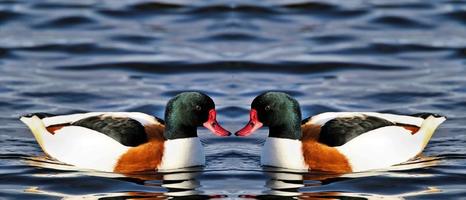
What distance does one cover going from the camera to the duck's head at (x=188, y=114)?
1293 cm

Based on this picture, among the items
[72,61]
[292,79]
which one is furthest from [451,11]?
[72,61]

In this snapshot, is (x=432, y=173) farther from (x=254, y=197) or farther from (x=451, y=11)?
(x=451, y=11)

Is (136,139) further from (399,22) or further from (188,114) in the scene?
(399,22)

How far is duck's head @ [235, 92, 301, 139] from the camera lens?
12945 mm

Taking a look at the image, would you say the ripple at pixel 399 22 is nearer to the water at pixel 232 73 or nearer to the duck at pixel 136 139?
the water at pixel 232 73

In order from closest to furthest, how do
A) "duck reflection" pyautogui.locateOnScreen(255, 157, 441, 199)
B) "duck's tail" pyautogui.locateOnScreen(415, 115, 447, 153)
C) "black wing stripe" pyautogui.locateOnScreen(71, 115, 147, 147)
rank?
1. "duck reflection" pyautogui.locateOnScreen(255, 157, 441, 199)
2. "black wing stripe" pyautogui.locateOnScreen(71, 115, 147, 147)
3. "duck's tail" pyautogui.locateOnScreen(415, 115, 447, 153)

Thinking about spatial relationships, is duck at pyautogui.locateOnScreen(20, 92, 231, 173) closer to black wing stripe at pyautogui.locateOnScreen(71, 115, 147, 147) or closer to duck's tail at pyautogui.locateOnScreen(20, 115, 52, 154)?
black wing stripe at pyautogui.locateOnScreen(71, 115, 147, 147)

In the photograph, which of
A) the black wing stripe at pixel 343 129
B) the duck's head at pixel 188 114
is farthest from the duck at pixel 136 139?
the black wing stripe at pixel 343 129

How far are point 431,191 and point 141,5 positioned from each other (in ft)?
37.2

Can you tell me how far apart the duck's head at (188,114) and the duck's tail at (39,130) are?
124 centimetres

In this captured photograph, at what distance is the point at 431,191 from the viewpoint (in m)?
12.4

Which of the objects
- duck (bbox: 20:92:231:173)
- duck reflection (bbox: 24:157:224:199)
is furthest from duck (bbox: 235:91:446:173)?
duck reflection (bbox: 24:157:224:199)

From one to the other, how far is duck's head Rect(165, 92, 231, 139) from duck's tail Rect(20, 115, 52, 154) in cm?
124

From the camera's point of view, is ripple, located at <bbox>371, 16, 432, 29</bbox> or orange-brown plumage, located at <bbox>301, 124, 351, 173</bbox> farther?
ripple, located at <bbox>371, 16, 432, 29</bbox>
